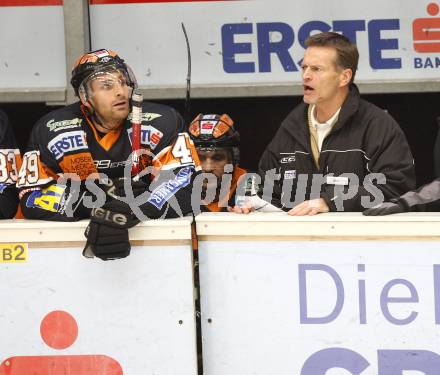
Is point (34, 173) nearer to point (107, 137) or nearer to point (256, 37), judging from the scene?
point (107, 137)

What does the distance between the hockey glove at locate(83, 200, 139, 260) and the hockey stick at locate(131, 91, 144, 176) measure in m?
0.40

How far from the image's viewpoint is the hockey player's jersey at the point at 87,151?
3.58 metres

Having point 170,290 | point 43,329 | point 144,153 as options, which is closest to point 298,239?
point 170,290

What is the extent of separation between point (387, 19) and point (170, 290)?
9.32 ft

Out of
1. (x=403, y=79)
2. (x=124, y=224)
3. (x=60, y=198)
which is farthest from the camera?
(x=403, y=79)

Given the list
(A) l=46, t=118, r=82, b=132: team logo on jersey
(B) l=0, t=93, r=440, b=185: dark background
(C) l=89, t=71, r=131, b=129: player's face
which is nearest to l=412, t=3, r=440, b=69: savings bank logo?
(B) l=0, t=93, r=440, b=185: dark background

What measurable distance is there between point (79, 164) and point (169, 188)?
43 cm

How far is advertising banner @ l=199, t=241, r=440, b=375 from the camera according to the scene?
3279mm

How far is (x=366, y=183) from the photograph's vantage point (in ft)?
12.1

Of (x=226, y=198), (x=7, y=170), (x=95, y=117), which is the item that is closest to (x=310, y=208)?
(x=95, y=117)

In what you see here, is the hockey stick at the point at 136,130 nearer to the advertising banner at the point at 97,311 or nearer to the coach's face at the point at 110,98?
the coach's face at the point at 110,98

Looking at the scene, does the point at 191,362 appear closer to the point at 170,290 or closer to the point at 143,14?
the point at 170,290

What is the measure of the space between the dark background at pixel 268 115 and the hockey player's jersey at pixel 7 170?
1.92m

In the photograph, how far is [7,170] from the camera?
403cm
